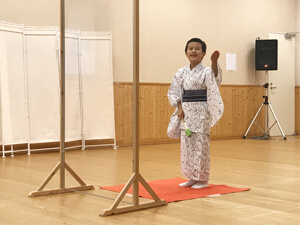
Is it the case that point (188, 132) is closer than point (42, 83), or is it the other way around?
point (188, 132)

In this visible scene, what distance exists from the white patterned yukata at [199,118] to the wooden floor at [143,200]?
16.3 inches

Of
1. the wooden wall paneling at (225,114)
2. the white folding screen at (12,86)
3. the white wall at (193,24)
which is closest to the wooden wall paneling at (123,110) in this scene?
the wooden wall paneling at (225,114)

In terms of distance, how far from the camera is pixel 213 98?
3.91 metres

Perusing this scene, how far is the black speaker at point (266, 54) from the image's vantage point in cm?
936

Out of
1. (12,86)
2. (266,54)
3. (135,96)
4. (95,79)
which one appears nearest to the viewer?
(135,96)

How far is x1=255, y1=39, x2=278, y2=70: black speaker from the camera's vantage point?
9.36 m

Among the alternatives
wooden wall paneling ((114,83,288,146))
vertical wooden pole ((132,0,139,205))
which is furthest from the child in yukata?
wooden wall paneling ((114,83,288,146))

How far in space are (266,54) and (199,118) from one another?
19.2 feet

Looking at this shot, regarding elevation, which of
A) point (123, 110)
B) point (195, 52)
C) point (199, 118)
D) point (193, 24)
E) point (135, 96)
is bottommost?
point (199, 118)

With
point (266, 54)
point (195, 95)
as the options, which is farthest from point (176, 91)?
point (266, 54)

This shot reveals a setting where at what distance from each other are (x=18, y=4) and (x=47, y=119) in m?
1.65

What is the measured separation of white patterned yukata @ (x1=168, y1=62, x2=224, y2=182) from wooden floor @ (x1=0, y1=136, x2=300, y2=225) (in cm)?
41

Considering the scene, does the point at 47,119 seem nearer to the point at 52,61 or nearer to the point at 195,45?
the point at 52,61

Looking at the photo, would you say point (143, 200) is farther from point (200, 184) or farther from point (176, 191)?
point (200, 184)
